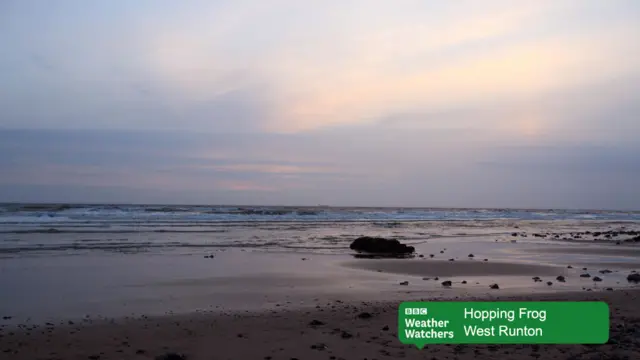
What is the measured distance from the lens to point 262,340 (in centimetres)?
693

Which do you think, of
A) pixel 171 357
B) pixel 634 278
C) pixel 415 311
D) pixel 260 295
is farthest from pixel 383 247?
pixel 171 357

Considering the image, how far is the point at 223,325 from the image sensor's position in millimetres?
7812

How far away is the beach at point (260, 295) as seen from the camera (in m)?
6.50

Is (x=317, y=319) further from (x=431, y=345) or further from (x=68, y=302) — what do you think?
(x=68, y=302)

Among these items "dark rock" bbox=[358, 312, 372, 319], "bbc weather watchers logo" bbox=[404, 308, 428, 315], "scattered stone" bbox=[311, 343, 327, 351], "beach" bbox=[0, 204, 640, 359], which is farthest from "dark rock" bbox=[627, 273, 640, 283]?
"scattered stone" bbox=[311, 343, 327, 351]

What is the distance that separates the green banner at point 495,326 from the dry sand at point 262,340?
5.2 inches

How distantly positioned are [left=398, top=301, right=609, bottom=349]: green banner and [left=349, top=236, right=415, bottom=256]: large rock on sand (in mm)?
12104

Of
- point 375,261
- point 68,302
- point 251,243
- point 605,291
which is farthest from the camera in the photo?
point 251,243

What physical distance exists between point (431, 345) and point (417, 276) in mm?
7065

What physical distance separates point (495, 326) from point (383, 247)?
1327cm

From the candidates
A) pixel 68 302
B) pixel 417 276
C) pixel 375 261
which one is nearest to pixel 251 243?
pixel 375 261

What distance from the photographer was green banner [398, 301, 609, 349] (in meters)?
6.59

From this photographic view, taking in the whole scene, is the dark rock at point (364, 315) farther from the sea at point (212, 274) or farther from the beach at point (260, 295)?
the sea at point (212, 274)

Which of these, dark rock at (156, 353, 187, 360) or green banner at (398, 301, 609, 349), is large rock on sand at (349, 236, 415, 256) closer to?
green banner at (398, 301, 609, 349)
